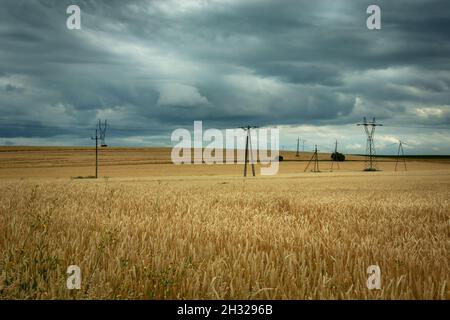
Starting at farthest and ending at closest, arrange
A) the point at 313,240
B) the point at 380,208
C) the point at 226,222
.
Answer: the point at 380,208 → the point at 226,222 → the point at 313,240

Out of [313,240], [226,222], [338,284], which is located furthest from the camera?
[226,222]

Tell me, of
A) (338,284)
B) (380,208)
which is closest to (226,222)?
(338,284)

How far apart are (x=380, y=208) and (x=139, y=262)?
32.5 feet

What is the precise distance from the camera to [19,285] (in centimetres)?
414

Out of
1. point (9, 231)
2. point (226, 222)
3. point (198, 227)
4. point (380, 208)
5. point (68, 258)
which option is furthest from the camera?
point (380, 208)

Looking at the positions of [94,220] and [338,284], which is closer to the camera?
[338,284]

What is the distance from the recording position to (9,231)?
7238 mm

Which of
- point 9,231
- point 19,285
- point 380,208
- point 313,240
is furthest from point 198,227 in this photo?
point 380,208

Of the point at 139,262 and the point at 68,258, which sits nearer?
the point at 139,262
